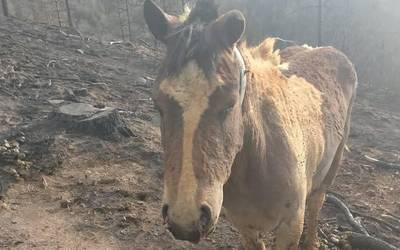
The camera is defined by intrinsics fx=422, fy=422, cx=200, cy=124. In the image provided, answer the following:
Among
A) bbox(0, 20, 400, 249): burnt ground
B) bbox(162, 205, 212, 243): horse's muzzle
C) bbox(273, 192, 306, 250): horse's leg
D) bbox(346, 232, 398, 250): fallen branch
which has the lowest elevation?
bbox(346, 232, 398, 250): fallen branch

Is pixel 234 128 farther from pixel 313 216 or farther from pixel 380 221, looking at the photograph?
pixel 380 221

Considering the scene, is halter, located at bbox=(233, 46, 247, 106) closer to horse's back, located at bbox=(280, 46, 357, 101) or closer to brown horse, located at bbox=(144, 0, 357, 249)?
brown horse, located at bbox=(144, 0, 357, 249)

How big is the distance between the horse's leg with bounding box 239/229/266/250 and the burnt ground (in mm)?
1060

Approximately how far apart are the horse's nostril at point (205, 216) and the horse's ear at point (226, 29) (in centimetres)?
96

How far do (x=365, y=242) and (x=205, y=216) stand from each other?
3.93 metres

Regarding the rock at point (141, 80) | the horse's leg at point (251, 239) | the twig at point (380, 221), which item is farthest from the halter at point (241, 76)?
the rock at point (141, 80)

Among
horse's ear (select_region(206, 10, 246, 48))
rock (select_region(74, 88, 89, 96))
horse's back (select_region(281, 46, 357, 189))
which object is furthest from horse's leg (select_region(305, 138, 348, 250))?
rock (select_region(74, 88, 89, 96))

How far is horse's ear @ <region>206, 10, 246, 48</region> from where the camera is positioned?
99.2 inches

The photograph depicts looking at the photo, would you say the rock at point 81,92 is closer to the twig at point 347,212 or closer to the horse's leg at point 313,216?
the twig at point 347,212

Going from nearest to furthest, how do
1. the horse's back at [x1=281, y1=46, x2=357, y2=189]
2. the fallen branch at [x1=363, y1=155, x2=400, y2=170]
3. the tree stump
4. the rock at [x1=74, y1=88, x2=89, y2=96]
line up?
the horse's back at [x1=281, y1=46, x2=357, y2=189], the tree stump, the fallen branch at [x1=363, y1=155, x2=400, y2=170], the rock at [x1=74, y1=88, x2=89, y2=96]

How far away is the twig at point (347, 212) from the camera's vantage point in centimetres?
585

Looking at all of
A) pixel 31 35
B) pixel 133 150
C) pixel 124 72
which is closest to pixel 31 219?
pixel 133 150

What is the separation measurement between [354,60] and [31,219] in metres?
23.5

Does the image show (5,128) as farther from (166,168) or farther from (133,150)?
(166,168)
